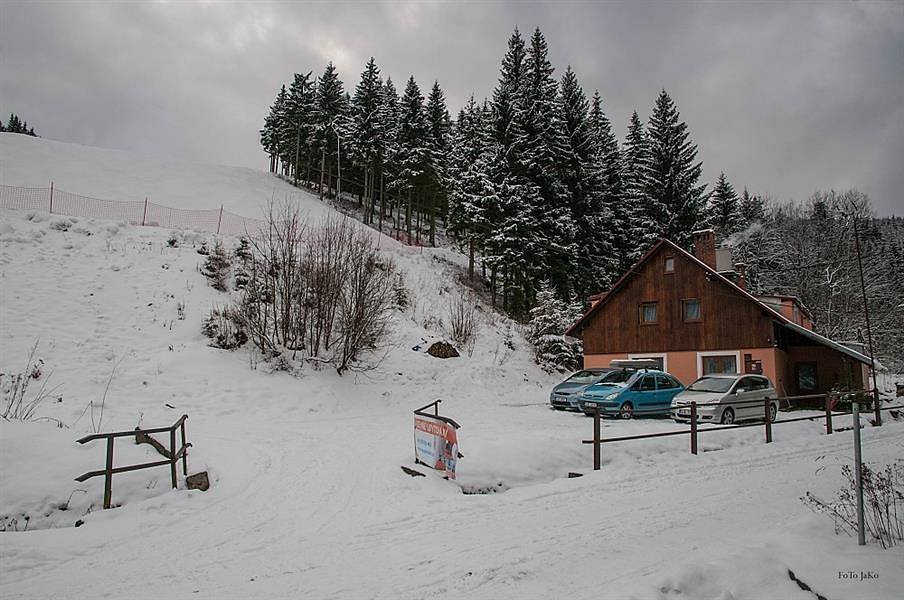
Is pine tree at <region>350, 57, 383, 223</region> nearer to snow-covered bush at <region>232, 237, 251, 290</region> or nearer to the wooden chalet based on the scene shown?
snow-covered bush at <region>232, 237, 251, 290</region>

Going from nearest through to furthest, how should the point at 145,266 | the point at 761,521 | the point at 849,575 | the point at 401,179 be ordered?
1. the point at 849,575
2. the point at 761,521
3. the point at 145,266
4. the point at 401,179

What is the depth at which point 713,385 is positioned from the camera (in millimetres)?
17781

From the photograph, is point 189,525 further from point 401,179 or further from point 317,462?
point 401,179

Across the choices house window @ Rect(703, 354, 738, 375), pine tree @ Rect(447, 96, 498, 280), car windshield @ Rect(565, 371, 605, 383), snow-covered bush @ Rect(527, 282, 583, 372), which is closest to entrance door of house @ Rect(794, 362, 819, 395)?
house window @ Rect(703, 354, 738, 375)

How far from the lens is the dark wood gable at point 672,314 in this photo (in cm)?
2408

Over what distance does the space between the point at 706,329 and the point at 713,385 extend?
8160 millimetres

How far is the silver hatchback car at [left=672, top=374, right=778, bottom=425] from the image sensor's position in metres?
16.4

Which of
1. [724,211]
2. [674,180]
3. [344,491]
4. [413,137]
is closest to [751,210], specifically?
[724,211]

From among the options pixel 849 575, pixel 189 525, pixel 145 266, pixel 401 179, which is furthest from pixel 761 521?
pixel 401 179

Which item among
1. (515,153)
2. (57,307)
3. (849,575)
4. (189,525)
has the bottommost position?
(189,525)

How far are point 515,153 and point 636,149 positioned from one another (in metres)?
13.6

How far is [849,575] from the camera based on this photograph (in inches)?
176

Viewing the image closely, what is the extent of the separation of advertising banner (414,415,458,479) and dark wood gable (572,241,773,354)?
1885cm

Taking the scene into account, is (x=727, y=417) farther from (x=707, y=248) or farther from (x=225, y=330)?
(x=225, y=330)
